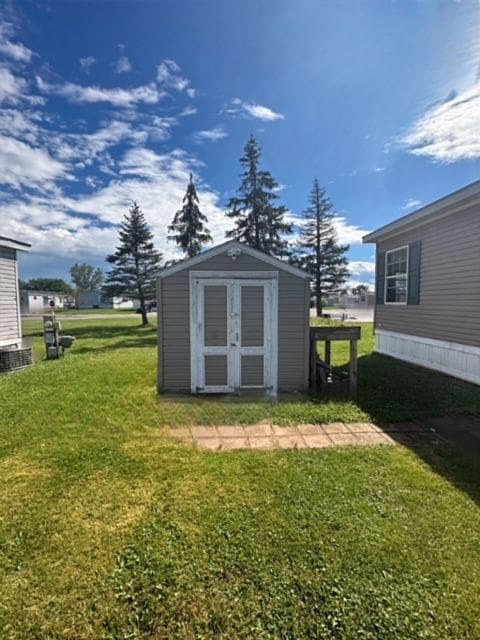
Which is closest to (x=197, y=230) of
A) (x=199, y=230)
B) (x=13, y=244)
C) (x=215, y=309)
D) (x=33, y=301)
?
(x=199, y=230)

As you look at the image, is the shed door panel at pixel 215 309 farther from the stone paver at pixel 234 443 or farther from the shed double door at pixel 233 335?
the stone paver at pixel 234 443

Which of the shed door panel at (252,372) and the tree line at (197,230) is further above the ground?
the tree line at (197,230)

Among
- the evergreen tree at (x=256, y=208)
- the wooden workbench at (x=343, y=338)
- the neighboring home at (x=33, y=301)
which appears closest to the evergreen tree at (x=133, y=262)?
the evergreen tree at (x=256, y=208)

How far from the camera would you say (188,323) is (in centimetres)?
565

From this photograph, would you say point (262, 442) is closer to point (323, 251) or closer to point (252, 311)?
point (252, 311)

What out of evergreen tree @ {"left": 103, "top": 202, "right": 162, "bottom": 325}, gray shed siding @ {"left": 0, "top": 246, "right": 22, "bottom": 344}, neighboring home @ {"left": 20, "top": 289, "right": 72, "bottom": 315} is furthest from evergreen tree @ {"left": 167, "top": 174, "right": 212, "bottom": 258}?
neighboring home @ {"left": 20, "top": 289, "right": 72, "bottom": 315}

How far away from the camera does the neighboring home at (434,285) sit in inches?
249

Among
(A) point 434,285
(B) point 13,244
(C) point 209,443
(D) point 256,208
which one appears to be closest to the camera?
(C) point 209,443

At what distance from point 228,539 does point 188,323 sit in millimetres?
3772

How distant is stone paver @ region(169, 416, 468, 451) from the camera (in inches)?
152

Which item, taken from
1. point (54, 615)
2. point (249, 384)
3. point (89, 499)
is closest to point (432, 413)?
point (249, 384)

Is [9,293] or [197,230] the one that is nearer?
[9,293]

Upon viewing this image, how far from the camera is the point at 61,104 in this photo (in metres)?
9.56

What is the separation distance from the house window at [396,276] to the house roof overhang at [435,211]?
0.58m
